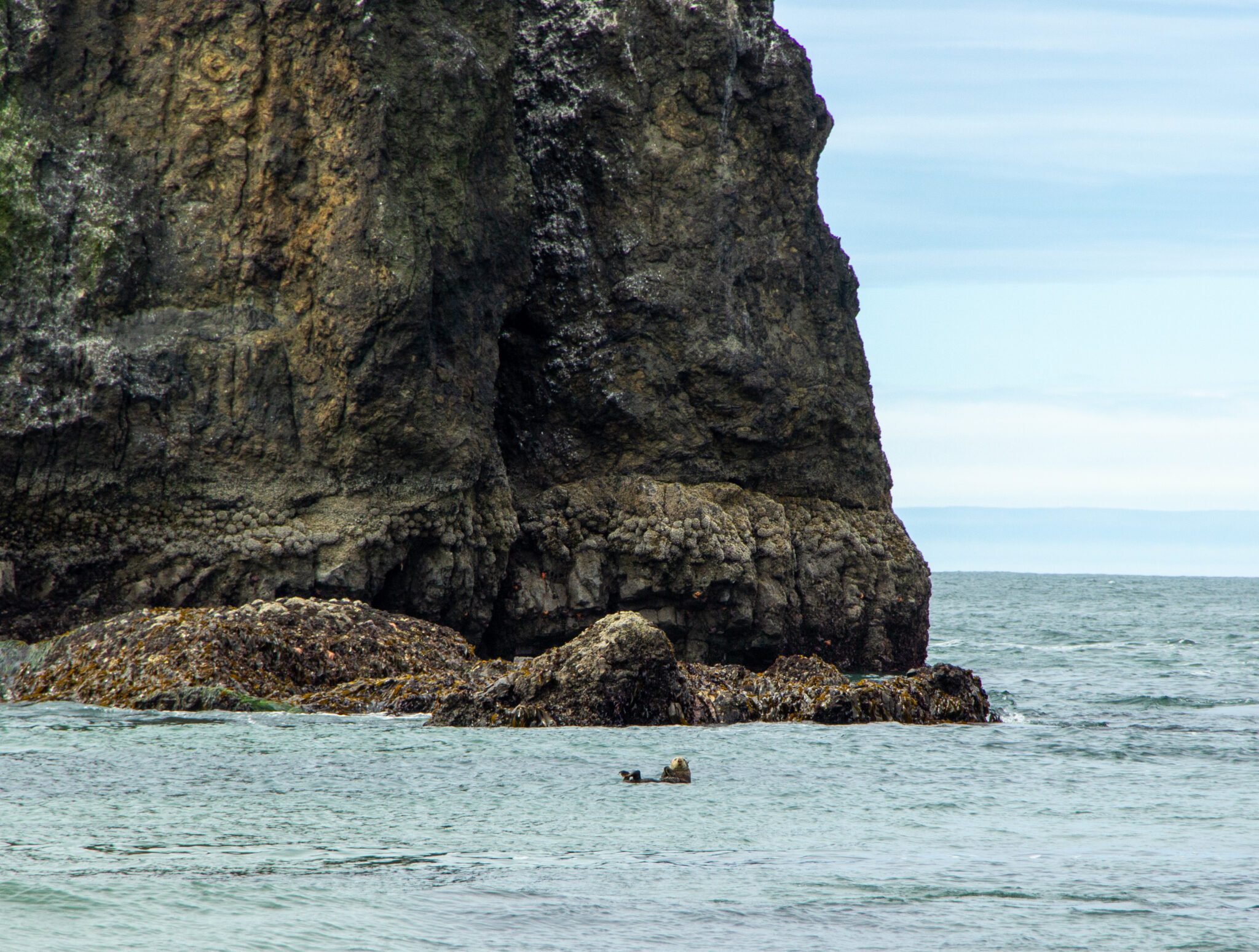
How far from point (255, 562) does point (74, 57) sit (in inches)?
305

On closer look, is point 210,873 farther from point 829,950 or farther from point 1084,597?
point 1084,597

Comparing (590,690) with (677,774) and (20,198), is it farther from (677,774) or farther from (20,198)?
(20,198)

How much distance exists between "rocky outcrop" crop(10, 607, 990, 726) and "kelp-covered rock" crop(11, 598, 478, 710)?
2cm

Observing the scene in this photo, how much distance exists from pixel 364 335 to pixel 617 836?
12.4 metres

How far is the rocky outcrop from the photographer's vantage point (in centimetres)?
1728

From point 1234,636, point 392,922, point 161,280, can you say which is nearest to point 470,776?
point 392,922

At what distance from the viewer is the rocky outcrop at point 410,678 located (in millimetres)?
17281

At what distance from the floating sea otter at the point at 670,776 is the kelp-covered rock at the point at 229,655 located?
597cm

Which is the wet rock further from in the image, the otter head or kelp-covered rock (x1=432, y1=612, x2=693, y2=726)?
the otter head

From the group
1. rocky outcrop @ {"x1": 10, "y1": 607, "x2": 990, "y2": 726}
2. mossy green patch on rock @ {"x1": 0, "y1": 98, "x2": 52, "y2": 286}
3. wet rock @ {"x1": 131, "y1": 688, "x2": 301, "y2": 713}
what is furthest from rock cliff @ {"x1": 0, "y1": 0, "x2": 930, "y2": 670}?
wet rock @ {"x1": 131, "y1": 688, "x2": 301, "y2": 713}

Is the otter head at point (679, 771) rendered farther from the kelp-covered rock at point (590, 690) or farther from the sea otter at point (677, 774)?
the kelp-covered rock at point (590, 690)

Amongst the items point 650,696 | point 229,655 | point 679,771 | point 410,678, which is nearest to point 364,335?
point 229,655

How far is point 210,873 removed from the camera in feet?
31.6

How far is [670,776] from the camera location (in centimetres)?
1358
